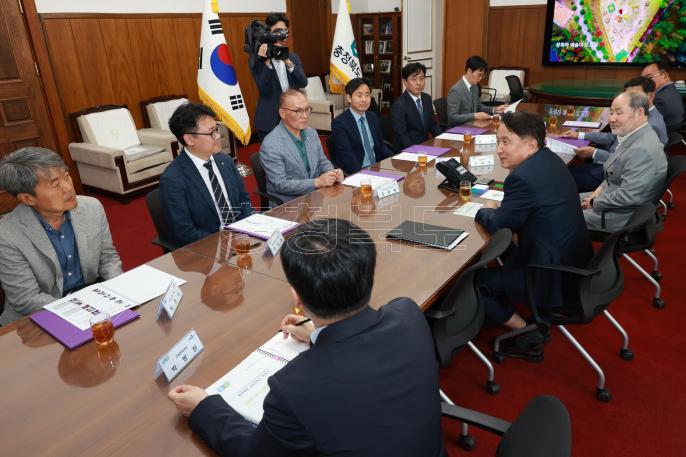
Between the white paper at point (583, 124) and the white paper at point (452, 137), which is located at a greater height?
the white paper at point (583, 124)

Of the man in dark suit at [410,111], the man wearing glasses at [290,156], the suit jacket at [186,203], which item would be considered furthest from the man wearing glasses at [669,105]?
the suit jacket at [186,203]

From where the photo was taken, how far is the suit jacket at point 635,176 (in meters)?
2.79

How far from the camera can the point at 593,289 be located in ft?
7.64

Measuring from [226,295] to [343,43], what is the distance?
20.5 ft

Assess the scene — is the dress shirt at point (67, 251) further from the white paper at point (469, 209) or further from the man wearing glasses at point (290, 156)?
the white paper at point (469, 209)

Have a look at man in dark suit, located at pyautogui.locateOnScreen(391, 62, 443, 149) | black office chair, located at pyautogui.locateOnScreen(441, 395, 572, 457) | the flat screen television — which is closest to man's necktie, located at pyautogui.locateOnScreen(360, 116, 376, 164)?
man in dark suit, located at pyautogui.locateOnScreen(391, 62, 443, 149)

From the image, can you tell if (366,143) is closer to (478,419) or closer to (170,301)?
(170,301)

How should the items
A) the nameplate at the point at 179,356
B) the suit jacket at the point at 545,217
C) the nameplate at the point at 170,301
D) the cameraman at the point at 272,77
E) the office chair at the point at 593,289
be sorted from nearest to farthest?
1. the nameplate at the point at 179,356
2. the nameplate at the point at 170,301
3. the office chair at the point at 593,289
4. the suit jacket at the point at 545,217
5. the cameraman at the point at 272,77

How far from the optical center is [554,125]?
4.31 metres

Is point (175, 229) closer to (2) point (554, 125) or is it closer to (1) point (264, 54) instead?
(1) point (264, 54)

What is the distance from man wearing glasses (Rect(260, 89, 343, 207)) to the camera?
3148 millimetres

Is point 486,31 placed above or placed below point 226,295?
above

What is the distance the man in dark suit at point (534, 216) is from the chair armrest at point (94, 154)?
412 cm

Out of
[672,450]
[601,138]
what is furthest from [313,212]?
[601,138]
